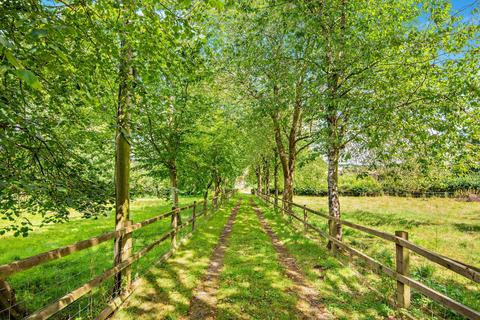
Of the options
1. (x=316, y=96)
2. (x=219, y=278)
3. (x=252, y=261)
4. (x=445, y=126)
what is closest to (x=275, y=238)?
(x=252, y=261)

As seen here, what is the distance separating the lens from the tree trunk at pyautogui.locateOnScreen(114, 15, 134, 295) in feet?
17.1

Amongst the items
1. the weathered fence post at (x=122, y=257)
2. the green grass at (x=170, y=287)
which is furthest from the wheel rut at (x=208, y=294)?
the weathered fence post at (x=122, y=257)

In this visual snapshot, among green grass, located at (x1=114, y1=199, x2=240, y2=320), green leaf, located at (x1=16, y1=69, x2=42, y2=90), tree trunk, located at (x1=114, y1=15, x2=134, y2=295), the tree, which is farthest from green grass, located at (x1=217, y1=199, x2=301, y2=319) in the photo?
green leaf, located at (x1=16, y1=69, x2=42, y2=90)

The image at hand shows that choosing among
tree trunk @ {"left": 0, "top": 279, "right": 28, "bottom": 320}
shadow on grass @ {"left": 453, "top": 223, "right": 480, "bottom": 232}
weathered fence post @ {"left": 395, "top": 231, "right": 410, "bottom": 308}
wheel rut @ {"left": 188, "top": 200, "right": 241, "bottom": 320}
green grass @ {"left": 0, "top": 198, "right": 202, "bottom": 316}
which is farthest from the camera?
shadow on grass @ {"left": 453, "top": 223, "right": 480, "bottom": 232}

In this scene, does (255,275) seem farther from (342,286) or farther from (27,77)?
(27,77)

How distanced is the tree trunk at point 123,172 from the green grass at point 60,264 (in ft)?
1.55

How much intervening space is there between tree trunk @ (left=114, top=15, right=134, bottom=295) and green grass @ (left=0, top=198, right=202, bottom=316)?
474mm

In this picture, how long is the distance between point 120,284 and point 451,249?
11.4 metres

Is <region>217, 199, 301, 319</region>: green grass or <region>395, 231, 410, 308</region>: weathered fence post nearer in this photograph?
<region>395, 231, 410, 308</region>: weathered fence post

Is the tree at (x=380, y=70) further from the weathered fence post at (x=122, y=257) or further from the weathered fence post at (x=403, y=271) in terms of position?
the weathered fence post at (x=122, y=257)

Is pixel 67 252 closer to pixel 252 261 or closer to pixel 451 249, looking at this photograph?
pixel 252 261

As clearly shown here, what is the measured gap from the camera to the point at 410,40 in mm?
6965

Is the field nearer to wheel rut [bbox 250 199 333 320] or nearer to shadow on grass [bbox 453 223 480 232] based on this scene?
wheel rut [bbox 250 199 333 320]

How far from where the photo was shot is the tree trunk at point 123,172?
520cm
